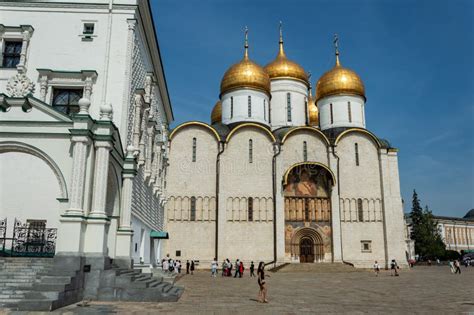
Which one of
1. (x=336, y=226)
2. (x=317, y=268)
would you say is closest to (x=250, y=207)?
(x=317, y=268)

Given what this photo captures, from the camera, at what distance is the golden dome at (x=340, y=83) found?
120 feet

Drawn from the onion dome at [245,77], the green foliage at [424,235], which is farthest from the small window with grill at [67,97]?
the green foliage at [424,235]

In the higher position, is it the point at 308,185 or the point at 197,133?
the point at 197,133

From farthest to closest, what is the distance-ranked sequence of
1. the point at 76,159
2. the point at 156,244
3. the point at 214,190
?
1. the point at 214,190
2. the point at 156,244
3. the point at 76,159

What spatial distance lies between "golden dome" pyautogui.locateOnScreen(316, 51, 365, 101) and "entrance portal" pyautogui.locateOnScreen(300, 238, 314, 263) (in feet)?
42.2

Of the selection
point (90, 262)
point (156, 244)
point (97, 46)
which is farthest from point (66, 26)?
point (156, 244)

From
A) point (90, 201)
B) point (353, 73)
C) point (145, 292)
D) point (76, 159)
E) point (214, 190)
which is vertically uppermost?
point (353, 73)

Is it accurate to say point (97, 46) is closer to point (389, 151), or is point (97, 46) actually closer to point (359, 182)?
point (359, 182)

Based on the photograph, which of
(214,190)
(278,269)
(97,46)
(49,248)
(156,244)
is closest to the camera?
(49,248)

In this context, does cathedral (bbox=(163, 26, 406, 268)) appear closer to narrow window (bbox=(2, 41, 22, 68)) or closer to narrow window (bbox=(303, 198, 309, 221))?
narrow window (bbox=(303, 198, 309, 221))

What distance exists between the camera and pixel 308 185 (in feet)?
107

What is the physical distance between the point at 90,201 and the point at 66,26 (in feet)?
29.2

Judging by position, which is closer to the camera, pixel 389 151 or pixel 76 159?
pixel 76 159

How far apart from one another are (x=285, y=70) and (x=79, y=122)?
3092cm
